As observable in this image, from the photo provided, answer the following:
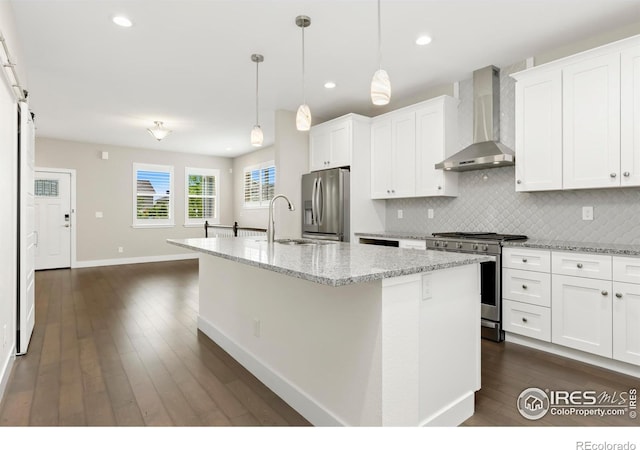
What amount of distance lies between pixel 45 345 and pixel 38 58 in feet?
8.82

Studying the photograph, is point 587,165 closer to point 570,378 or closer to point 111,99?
point 570,378

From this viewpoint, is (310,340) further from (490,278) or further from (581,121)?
(581,121)

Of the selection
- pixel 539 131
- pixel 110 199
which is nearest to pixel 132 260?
pixel 110 199

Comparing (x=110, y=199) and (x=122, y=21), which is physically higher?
(x=122, y=21)

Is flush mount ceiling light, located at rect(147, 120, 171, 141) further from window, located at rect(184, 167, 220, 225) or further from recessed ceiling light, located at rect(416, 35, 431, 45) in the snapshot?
recessed ceiling light, located at rect(416, 35, 431, 45)

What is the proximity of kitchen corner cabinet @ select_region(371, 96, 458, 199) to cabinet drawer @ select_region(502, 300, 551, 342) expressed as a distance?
4.63 ft

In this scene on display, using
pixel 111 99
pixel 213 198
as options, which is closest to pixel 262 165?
pixel 213 198

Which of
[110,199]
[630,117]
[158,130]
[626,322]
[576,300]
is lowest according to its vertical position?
[626,322]

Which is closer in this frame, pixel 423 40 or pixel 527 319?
pixel 527 319

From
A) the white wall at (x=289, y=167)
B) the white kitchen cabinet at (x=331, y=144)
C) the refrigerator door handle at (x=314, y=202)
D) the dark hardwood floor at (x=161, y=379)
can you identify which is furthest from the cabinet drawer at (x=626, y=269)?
the white wall at (x=289, y=167)

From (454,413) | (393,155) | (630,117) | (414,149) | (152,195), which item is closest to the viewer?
(454,413)

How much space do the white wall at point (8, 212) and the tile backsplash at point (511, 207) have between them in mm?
3972

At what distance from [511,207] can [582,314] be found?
1.26 metres

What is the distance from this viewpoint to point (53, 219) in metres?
6.95
